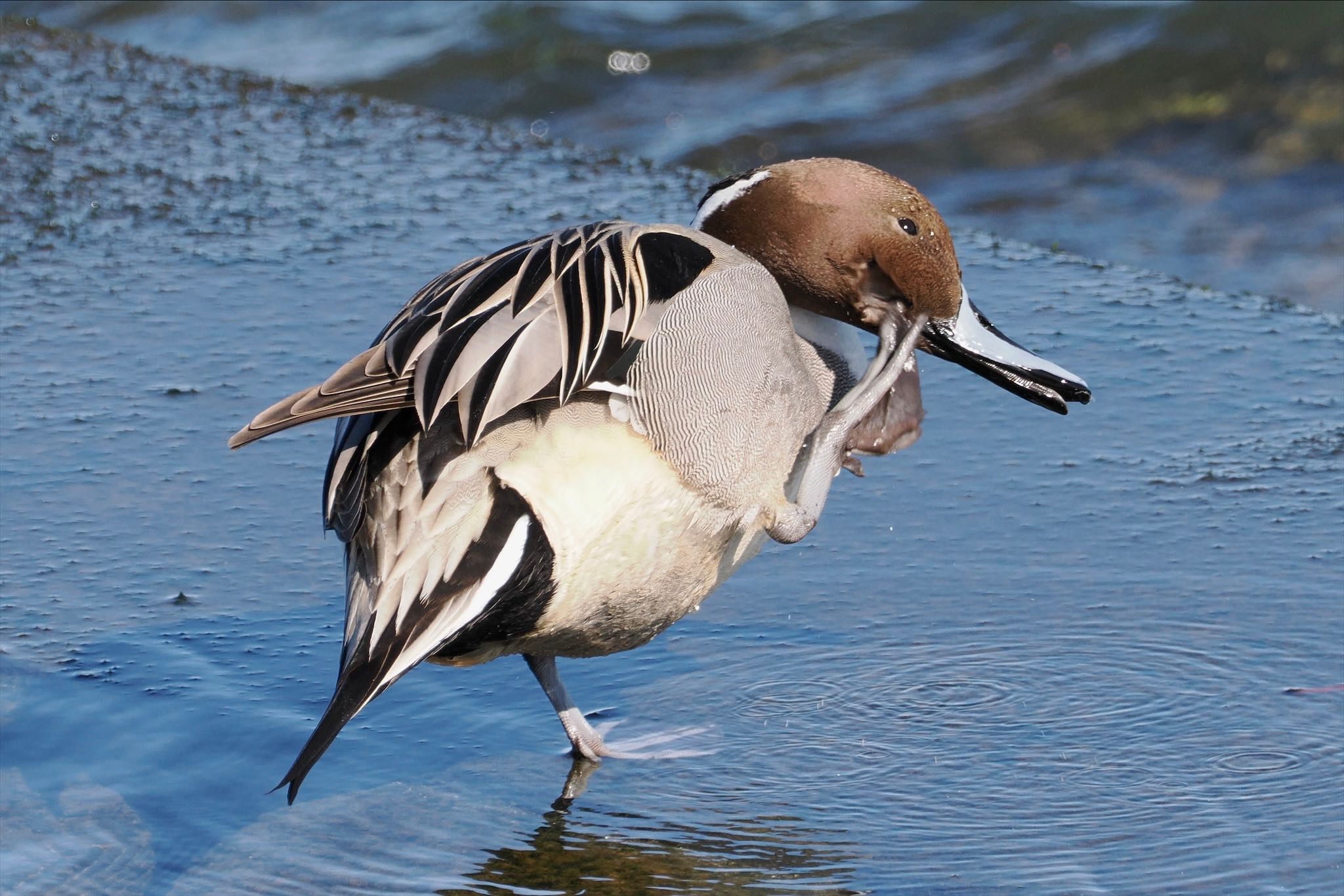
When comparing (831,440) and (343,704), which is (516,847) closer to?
(343,704)

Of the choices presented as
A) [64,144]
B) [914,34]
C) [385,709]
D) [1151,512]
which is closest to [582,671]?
[385,709]

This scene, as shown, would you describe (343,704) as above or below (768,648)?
above

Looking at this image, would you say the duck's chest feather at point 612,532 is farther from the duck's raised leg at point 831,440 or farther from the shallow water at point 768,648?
the shallow water at point 768,648

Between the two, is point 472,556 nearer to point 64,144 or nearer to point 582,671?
point 582,671

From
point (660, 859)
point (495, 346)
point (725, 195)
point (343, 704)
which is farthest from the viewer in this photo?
point (725, 195)

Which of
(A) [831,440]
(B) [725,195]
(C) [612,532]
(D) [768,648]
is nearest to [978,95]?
(B) [725,195]

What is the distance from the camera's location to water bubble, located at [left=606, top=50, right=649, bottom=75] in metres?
8.34

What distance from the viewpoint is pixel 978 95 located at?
24.9 feet

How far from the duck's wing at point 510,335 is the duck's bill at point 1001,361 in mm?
577

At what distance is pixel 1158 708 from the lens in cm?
302

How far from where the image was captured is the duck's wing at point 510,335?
2424 mm

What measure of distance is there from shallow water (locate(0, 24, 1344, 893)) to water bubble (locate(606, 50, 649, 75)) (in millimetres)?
3177

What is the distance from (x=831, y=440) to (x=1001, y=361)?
402 mm

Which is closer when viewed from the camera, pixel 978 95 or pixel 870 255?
pixel 870 255
